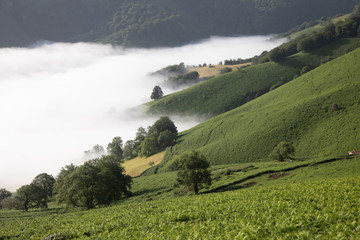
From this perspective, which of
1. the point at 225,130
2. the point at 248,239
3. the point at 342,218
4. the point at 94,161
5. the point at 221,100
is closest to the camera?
the point at 248,239

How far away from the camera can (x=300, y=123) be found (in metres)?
95.8

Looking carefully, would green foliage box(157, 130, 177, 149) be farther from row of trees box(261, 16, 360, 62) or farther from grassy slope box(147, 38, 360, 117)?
row of trees box(261, 16, 360, 62)

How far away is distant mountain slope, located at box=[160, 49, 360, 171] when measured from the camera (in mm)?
83250

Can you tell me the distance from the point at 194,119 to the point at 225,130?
68.6 m

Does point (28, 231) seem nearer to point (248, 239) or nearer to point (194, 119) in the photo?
point (248, 239)

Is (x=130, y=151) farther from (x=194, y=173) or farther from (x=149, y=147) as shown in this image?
A: (x=194, y=173)

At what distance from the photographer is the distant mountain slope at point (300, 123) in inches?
3278

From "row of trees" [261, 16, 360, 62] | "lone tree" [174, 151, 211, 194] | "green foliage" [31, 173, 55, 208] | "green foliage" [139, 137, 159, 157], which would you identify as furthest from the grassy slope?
"lone tree" [174, 151, 211, 194]

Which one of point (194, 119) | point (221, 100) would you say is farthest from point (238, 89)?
point (194, 119)

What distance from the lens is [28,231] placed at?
3131 cm

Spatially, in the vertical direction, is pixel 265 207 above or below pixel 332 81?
below

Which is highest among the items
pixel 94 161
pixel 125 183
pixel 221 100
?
pixel 221 100

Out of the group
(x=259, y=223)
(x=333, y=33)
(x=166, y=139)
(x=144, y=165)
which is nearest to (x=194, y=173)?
(x=259, y=223)

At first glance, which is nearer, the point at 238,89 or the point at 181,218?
the point at 181,218
